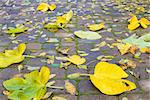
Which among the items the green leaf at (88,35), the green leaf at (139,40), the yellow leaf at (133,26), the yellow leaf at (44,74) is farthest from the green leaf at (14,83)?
the yellow leaf at (133,26)

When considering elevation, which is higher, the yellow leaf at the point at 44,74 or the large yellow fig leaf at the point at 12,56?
the yellow leaf at the point at 44,74

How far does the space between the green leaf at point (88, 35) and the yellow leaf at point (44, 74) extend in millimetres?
889

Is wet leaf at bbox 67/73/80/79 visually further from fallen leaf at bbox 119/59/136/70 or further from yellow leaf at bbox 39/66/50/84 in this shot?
fallen leaf at bbox 119/59/136/70

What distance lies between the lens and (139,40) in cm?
290

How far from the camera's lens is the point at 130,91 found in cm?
199

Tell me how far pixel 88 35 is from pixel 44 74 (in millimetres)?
1032

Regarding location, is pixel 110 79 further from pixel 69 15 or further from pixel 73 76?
pixel 69 15

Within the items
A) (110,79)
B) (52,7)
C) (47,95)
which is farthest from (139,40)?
(52,7)

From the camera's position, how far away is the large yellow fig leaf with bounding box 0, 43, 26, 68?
2402 mm

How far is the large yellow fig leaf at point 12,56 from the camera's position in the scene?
2402mm

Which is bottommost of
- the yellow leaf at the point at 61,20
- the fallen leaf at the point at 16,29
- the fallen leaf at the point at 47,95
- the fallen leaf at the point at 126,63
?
the yellow leaf at the point at 61,20

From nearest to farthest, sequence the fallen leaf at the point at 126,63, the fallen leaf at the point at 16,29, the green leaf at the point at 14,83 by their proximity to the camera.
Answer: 1. the green leaf at the point at 14,83
2. the fallen leaf at the point at 126,63
3. the fallen leaf at the point at 16,29

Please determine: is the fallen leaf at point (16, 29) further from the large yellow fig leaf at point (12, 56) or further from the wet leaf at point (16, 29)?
the large yellow fig leaf at point (12, 56)

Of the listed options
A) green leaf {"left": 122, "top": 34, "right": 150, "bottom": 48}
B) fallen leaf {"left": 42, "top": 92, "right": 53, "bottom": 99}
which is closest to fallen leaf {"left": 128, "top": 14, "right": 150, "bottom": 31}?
green leaf {"left": 122, "top": 34, "right": 150, "bottom": 48}
